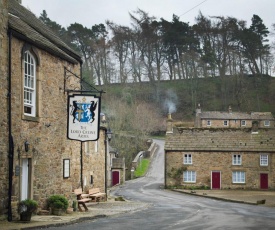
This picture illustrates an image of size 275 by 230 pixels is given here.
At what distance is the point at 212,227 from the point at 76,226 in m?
4.37

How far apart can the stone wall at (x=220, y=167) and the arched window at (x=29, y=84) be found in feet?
109

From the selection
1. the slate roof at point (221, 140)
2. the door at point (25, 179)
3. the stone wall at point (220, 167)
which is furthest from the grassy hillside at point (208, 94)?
the door at point (25, 179)

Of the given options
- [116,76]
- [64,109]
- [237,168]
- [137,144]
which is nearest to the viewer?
[64,109]

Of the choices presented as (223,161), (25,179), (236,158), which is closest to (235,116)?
(236,158)

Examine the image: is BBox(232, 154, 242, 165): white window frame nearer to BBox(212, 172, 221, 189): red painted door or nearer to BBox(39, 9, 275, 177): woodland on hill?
BBox(212, 172, 221, 189): red painted door

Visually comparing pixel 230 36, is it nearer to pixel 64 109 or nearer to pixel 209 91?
pixel 209 91

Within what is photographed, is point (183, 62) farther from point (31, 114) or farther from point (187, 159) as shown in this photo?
point (31, 114)

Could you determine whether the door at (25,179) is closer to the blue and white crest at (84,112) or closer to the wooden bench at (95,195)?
the blue and white crest at (84,112)

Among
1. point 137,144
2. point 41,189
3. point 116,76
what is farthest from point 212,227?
point 116,76

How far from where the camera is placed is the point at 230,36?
90500 mm

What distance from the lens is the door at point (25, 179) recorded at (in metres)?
16.7

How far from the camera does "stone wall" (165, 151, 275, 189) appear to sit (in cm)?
4878

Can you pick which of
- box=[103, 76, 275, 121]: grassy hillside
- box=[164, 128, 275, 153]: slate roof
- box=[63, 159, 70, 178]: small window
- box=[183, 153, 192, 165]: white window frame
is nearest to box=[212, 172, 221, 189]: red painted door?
box=[164, 128, 275, 153]: slate roof

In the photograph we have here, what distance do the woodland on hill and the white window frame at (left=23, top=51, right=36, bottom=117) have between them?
2622 inches
